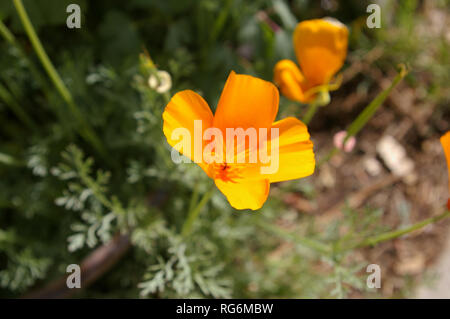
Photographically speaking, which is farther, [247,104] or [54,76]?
[54,76]

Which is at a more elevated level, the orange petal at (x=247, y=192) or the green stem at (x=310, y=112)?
the green stem at (x=310, y=112)

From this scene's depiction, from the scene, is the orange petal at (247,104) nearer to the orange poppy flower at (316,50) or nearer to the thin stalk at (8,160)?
the orange poppy flower at (316,50)

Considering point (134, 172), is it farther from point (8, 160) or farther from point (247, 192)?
point (247, 192)

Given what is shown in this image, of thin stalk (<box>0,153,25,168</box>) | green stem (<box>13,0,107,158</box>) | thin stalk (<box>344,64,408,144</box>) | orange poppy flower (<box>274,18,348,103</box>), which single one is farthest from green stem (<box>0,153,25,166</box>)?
thin stalk (<box>344,64,408,144</box>)

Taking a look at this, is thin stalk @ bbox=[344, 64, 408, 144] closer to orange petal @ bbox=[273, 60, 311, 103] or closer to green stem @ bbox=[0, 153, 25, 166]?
orange petal @ bbox=[273, 60, 311, 103]

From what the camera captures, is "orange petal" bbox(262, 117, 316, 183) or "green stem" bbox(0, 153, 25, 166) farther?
"green stem" bbox(0, 153, 25, 166)

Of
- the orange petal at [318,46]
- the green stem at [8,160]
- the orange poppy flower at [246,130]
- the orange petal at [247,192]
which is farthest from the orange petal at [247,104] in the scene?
the green stem at [8,160]

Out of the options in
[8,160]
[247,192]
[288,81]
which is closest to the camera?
[247,192]

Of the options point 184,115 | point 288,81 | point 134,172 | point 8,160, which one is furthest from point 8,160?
point 288,81
